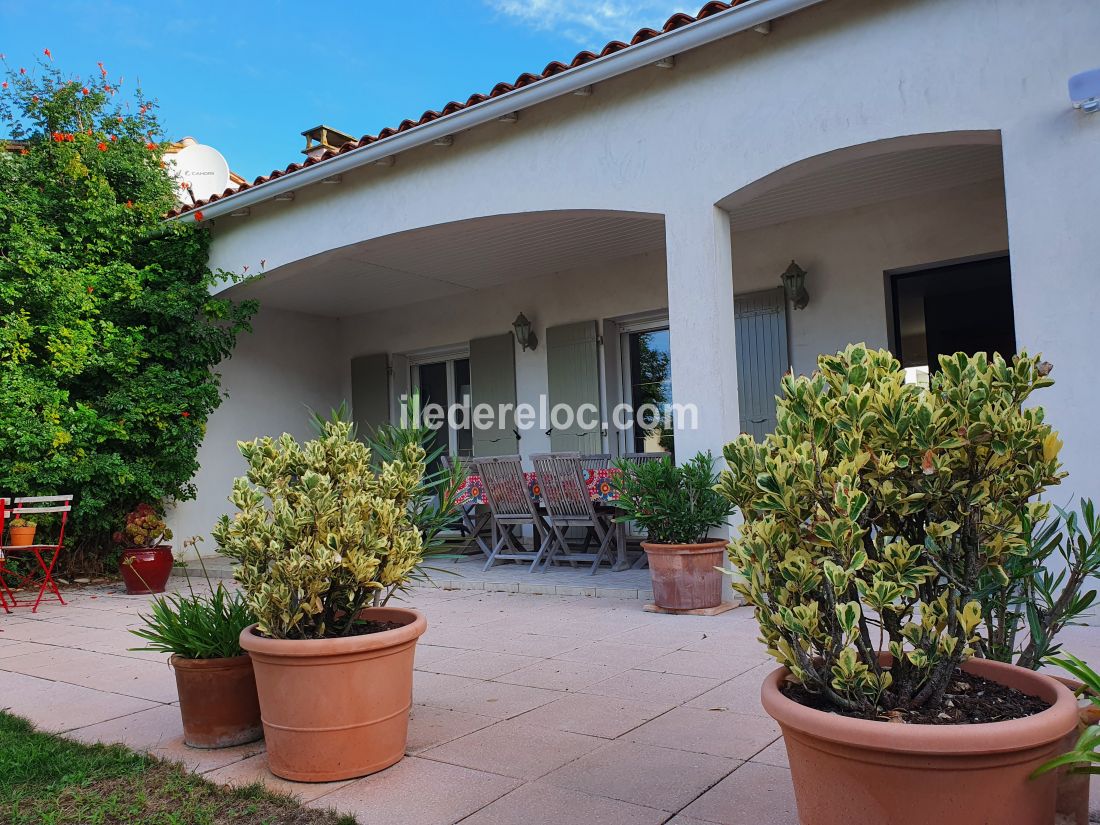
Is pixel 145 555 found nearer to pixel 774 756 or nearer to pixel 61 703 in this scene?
pixel 61 703

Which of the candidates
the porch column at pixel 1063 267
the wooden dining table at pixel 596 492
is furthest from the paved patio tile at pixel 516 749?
the porch column at pixel 1063 267

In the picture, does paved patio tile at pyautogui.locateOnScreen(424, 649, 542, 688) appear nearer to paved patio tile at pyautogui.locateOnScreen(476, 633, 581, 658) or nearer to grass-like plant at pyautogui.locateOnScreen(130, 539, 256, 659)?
paved patio tile at pyautogui.locateOnScreen(476, 633, 581, 658)

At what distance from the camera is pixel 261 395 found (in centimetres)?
917

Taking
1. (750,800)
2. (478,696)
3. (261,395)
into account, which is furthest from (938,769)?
(261,395)

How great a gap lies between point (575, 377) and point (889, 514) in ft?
20.5

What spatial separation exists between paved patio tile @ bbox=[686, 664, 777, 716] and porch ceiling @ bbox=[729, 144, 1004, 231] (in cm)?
306

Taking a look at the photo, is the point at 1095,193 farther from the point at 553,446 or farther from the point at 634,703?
the point at 553,446

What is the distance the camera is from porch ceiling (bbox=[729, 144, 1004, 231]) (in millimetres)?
5410

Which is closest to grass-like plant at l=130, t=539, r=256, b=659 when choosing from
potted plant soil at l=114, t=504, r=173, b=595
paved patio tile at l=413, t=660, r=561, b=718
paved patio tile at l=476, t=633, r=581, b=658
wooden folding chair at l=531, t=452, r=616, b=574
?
paved patio tile at l=413, t=660, r=561, b=718

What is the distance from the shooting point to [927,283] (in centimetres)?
653

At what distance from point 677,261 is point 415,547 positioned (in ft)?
10.1

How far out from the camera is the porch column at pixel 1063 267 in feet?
12.7

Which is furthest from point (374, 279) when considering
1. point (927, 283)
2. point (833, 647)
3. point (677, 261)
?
point (833, 647)

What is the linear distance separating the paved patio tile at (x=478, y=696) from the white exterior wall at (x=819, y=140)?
86.8 inches
